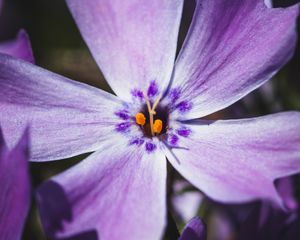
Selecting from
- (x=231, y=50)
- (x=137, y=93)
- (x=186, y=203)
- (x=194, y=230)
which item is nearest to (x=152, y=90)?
(x=137, y=93)

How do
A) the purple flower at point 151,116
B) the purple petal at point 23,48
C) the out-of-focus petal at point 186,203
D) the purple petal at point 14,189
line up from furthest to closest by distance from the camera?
the out-of-focus petal at point 186,203 < the purple petal at point 23,48 < the purple flower at point 151,116 < the purple petal at point 14,189

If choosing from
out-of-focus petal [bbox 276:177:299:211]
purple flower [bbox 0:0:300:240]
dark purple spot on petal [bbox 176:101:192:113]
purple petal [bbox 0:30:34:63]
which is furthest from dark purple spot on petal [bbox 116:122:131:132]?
out-of-focus petal [bbox 276:177:299:211]

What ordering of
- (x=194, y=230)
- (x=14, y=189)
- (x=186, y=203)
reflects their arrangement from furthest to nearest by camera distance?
(x=186, y=203), (x=194, y=230), (x=14, y=189)

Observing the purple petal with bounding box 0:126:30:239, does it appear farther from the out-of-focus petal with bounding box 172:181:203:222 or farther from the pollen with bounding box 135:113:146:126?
the out-of-focus petal with bounding box 172:181:203:222

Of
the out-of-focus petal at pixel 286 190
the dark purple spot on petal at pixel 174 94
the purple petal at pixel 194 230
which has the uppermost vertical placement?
the dark purple spot on petal at pixel 174 94

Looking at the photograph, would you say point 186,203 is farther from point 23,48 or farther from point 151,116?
point 23,48

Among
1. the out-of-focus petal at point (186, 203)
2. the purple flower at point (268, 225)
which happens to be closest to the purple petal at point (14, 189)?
the purple flower at point (268, 225)

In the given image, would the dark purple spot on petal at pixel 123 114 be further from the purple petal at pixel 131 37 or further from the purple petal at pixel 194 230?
the purple petal at pixel 194 230
